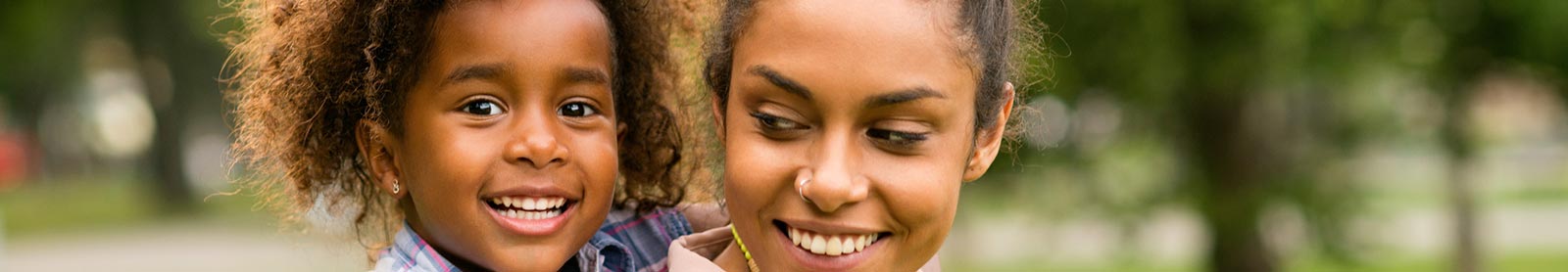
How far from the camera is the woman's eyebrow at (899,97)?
211 cm

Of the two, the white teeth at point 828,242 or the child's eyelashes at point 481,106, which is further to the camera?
the child's eyelashes at point 481,106

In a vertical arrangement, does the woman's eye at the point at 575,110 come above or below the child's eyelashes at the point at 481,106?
below

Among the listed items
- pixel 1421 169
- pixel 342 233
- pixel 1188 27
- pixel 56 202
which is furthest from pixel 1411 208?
pixel 56 202

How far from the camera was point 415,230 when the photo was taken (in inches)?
107

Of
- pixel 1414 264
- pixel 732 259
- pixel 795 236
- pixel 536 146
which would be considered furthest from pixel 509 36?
pixel 1414 264

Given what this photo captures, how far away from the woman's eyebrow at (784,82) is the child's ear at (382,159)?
2.60ft

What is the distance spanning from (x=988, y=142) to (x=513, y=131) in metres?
0.74

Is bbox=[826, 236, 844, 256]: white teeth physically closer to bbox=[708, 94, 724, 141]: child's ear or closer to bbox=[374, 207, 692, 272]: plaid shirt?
bbox=[708, 94, 724, 141]: child's ear

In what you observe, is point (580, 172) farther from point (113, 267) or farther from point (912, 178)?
point (113, 267)

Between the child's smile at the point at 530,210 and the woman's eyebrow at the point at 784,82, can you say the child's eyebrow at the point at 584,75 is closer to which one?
the child's smile at the point at 530,210

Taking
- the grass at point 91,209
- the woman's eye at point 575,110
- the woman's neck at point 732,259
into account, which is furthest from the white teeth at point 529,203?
the grass at point 91,209

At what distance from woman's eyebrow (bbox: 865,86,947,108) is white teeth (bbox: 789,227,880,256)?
0.67ft

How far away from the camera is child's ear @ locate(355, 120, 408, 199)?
2.65m

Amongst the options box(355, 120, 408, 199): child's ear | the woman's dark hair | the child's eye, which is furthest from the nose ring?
box(355, 120, 408, 199): child's ear
